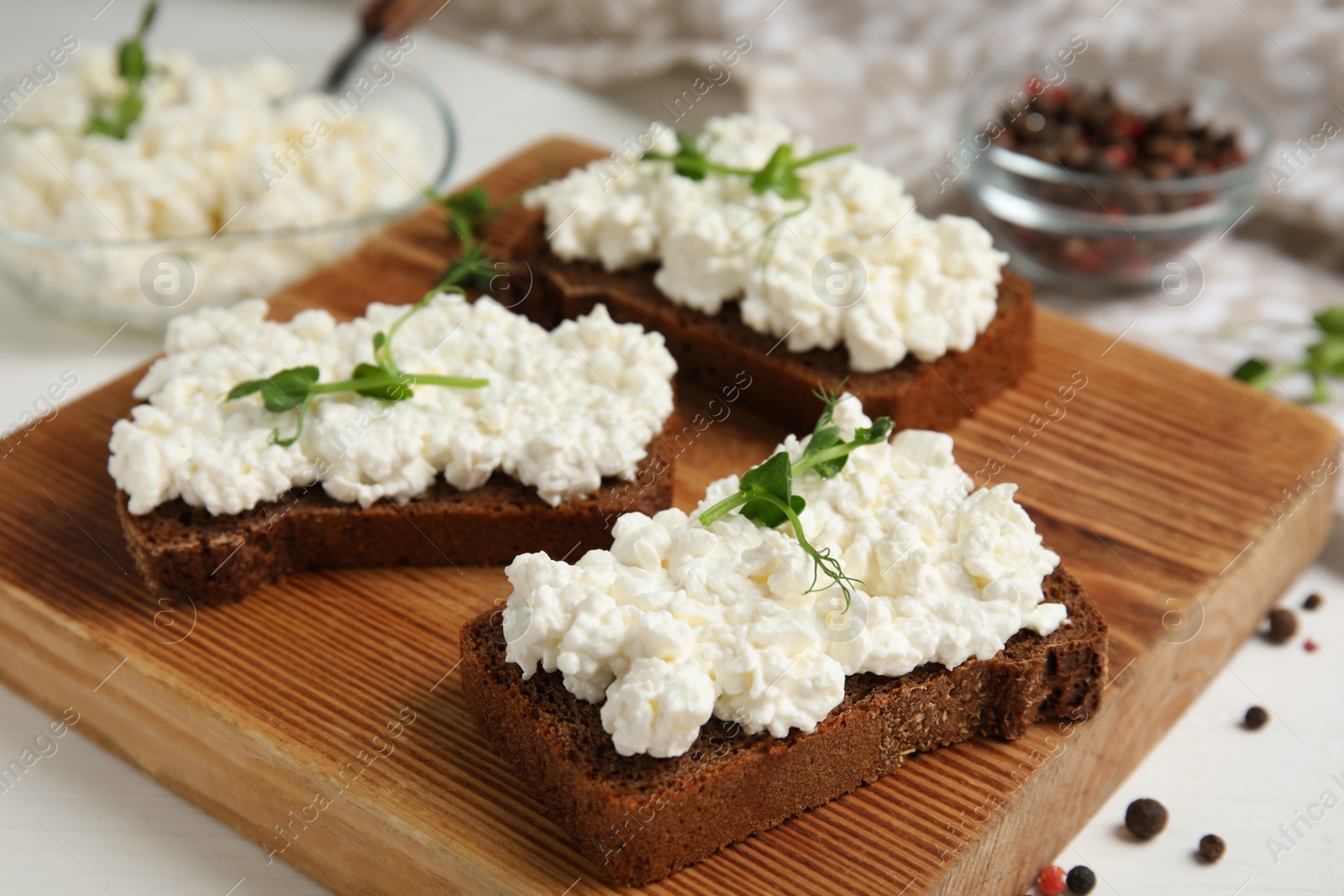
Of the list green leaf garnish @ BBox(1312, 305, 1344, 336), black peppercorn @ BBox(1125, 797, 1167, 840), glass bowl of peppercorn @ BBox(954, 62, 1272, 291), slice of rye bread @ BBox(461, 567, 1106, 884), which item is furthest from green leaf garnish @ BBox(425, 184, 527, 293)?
green leaf garnish @ BBox(1312, 305, 1344, 336)

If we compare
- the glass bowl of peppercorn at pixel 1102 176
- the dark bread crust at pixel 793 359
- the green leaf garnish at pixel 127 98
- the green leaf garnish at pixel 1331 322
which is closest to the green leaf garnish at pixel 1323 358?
the green leaf garnish at pixel 1331 322

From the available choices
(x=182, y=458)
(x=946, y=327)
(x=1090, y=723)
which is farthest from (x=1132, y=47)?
(x=182, y=458)

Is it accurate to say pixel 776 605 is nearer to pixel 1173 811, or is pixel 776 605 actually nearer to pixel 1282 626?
pixel 1173 811

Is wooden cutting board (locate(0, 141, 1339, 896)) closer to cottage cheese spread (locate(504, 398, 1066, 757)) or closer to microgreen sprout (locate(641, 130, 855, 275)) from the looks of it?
cottage cheese spread (locate(504, 398, 1066, 757))

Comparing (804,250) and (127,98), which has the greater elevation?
(127,98)

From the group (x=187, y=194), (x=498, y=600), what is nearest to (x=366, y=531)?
(x=498, y=600)

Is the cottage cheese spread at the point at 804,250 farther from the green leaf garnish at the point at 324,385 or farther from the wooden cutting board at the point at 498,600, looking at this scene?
the green leaf garnish at the point at 324,385

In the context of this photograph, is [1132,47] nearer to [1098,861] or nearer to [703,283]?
[703,283]
